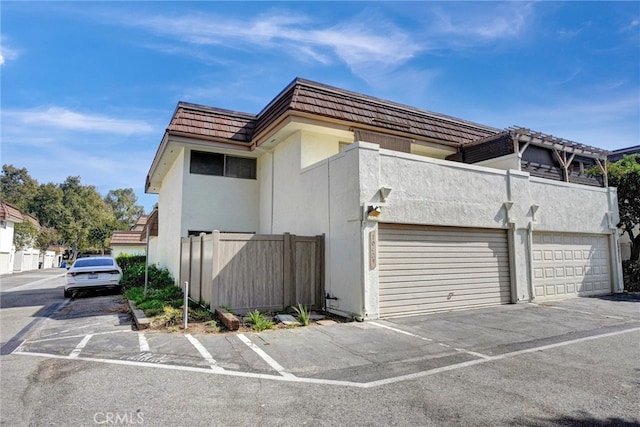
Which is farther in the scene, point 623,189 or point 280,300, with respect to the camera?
point 623,189

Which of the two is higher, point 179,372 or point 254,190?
point 254,190

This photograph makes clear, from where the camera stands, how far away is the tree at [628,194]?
15398 mm

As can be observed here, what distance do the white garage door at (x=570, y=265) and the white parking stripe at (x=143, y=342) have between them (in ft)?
37.4

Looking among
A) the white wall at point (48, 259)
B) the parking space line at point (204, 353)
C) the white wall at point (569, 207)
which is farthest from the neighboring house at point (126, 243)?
the white wall at point (569, 207)

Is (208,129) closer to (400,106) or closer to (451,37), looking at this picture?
(400,106)

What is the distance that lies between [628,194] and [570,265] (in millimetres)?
5721

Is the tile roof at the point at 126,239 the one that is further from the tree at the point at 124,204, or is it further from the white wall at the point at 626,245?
the tree at the point at 124,204

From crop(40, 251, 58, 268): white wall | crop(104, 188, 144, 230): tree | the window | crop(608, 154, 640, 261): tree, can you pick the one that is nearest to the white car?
the window

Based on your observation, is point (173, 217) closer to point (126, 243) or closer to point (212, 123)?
point (212, 123)

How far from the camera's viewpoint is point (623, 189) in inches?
615

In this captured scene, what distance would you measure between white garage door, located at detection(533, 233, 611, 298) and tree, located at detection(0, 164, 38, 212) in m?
72.5

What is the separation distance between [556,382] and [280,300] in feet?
20.1

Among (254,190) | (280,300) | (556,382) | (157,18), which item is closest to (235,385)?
(556,382)

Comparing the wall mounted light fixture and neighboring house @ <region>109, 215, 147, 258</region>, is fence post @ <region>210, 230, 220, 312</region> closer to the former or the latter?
the wall mounted light fixture
